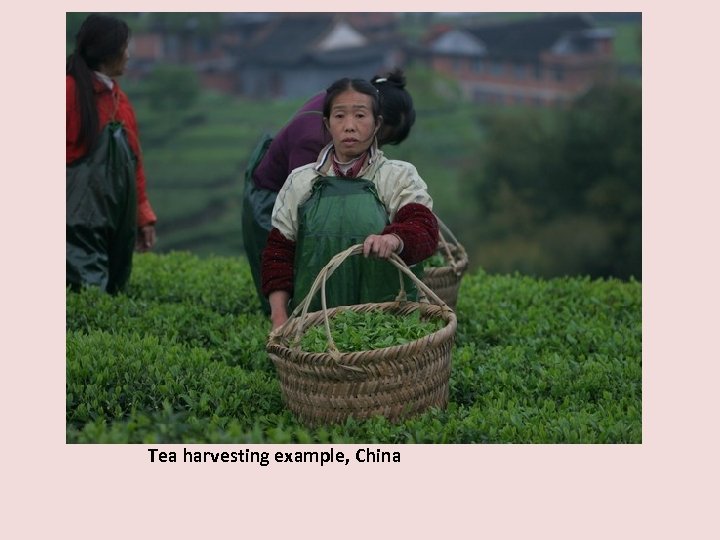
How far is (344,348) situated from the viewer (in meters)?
3.51

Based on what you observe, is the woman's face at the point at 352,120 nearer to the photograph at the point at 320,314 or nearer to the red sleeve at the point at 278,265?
the photograph at the point at 320,314

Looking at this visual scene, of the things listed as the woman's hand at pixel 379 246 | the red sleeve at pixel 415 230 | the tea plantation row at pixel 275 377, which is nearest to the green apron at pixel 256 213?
the tea plantation row at pixel 275 377

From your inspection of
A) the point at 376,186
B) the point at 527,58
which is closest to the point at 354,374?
the point at 376,186

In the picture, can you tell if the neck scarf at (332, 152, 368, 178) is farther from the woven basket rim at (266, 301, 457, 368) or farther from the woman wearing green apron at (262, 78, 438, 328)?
the woven basket rim at (266, 301, 457, 368)

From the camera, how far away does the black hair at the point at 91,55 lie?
524 cm

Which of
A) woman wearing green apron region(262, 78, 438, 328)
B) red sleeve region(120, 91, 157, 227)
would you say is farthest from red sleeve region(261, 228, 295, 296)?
red sleeve region(120, 91, 157, 227)

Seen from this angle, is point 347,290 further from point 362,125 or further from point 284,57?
point 284,57

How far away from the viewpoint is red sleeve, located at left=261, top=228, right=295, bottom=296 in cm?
387

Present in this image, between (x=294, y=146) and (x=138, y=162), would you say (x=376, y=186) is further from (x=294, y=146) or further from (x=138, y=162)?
(x=138, y=162)

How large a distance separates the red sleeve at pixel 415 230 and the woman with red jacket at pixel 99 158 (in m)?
2.22

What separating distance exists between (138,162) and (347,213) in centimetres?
230

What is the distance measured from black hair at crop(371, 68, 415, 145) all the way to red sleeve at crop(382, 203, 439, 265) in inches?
24.2

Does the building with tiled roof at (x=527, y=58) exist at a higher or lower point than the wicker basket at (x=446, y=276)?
higher

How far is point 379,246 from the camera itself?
11.6 feet
